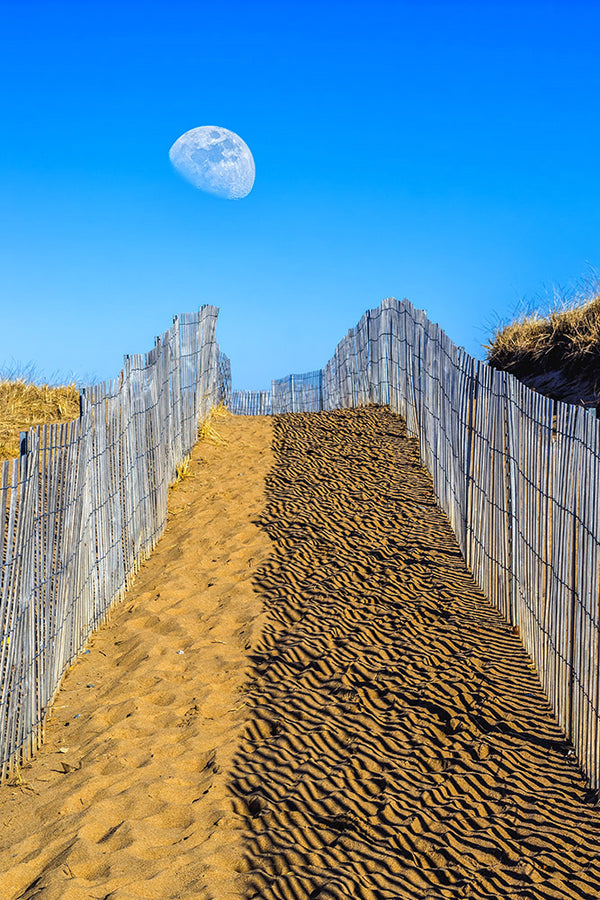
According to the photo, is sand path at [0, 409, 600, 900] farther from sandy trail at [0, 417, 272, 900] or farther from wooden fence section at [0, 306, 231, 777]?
wooden fence section at [0, 306, 231, 777]

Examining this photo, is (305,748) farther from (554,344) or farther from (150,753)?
(554,344)

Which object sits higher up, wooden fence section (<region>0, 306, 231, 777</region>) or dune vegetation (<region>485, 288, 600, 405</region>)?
dune vegetation (<region>485, 288, 600, 405</region>)

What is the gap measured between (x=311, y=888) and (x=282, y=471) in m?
6.30

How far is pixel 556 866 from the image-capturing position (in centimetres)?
293

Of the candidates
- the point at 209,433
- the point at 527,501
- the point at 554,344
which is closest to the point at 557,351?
the point at 554,344

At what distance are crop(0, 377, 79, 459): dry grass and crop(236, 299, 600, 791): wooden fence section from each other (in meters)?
4.37

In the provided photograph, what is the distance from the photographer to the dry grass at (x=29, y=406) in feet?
31.0

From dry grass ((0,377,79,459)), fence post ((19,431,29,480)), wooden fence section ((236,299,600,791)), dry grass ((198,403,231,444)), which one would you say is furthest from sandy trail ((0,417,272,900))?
dry grass ((0,377,79,459))

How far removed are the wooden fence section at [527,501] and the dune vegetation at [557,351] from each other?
7.91 feet

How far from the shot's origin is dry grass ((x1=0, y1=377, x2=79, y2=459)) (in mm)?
9438

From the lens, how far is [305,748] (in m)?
3.76

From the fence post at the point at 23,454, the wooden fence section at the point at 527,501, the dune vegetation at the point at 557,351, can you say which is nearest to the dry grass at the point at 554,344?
the dune vegetation at the point at 557,351

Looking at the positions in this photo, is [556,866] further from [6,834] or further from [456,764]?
[6,834]

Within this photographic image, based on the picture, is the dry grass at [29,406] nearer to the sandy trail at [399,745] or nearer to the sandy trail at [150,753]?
the sandy trail at [150,753]
